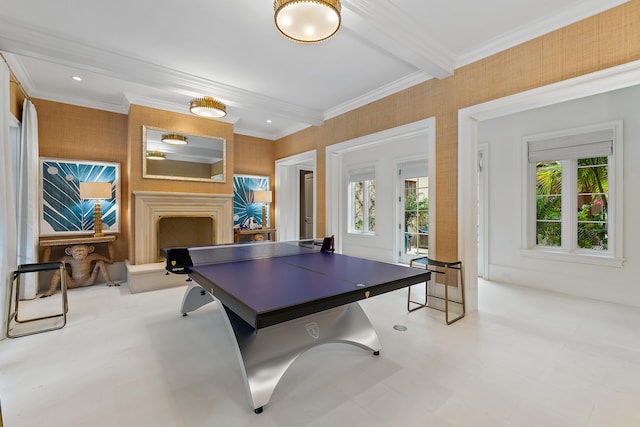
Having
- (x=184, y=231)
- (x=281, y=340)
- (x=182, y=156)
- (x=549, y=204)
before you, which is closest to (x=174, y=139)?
(x=182, y=156)

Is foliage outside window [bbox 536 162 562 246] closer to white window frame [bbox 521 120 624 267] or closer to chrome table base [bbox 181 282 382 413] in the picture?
white window frame [bbox 521 120 624 267]

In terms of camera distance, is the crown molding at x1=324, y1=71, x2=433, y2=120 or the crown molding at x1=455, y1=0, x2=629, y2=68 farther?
the crown molding at x1=324, y1=71, x2=433, y2=120

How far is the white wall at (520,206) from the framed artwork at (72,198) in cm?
624

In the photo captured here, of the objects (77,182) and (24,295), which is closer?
(24,295)

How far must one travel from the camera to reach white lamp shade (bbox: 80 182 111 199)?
4.11 meters

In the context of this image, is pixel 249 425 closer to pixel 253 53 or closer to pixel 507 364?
pixel 507 364

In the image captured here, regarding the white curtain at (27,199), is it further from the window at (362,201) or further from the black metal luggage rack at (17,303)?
the window at (362,201)

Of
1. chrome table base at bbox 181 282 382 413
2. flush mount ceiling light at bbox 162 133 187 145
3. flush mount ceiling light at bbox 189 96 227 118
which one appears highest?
flush mount ceiling light at bbox 189 96 227 118

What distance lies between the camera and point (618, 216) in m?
3.54

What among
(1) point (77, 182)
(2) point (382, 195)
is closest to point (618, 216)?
(2) point (382, 195)

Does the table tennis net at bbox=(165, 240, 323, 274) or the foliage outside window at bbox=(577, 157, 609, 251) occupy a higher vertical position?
the foliage outside window at bbox=(577, 157, 609, 251)

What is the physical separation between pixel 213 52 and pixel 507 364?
406 centimetres

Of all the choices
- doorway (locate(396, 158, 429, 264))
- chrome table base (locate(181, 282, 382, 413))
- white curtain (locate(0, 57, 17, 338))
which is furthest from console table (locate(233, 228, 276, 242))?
chrome table base (locate(181, 282, 382, 413))

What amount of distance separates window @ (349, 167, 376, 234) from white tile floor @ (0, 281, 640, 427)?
12.4 feet
